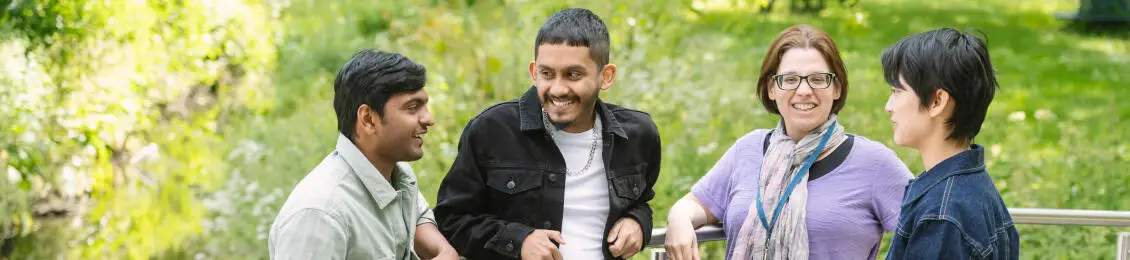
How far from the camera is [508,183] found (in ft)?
7.84

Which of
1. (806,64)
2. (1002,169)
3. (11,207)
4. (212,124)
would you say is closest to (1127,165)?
(1002,169)

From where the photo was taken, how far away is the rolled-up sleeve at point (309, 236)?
73.9 inches

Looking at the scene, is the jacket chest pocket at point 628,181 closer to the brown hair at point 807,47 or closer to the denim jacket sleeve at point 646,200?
the denim jacket sleeve at point 646,200

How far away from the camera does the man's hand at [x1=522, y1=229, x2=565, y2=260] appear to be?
228cm

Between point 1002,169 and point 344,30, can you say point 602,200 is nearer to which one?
point 1002,169

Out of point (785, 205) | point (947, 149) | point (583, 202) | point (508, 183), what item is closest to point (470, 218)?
point (508, 183)

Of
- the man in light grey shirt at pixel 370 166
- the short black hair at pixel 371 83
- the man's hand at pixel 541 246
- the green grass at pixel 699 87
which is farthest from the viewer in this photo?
the green grass at pixel 699 87

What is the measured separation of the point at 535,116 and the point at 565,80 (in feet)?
0.38

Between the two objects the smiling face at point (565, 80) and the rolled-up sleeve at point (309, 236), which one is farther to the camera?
the smiling face at point (565, 80)

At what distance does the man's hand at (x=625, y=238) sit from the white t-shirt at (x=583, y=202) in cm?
3

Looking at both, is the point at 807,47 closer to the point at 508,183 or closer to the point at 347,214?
the point at 508,183

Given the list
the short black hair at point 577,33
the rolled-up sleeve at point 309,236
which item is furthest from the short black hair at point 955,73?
the rolled-up sleeve at point 309,236

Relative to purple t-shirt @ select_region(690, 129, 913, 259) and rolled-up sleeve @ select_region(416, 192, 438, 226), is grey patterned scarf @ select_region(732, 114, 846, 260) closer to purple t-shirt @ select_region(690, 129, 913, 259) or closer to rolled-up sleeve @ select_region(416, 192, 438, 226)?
purple t-shirt @ select_region(690, 129, 913, 259)

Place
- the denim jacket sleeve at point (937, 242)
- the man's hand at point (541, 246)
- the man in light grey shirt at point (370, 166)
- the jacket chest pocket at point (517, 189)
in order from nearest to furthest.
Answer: the denim jacket sleeve at point (937, 242), the man in light grey shirt at point (370, 166), the man's hand at point (541, 246), the jacket chest pocket at point (517, 189)
